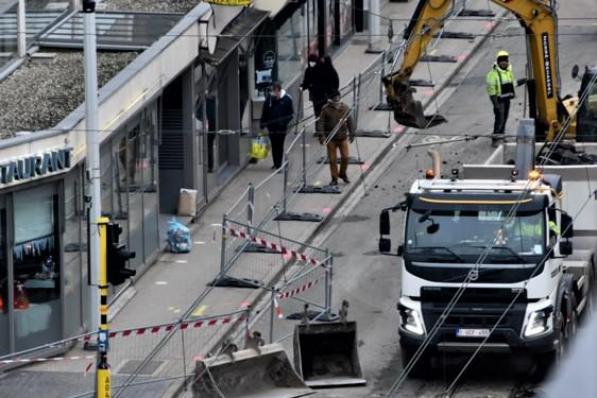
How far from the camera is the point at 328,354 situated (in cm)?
1870

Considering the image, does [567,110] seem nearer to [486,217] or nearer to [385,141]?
[385,141]

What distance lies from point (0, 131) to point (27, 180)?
1948 millimetres

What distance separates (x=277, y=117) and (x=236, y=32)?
86.4 inches

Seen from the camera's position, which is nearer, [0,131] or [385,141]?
[0,131]

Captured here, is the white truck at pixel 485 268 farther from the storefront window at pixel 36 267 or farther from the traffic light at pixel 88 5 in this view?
the storefront window at pixel 36 267

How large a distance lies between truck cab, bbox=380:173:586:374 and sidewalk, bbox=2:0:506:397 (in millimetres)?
3787

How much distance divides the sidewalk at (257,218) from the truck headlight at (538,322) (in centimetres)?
492

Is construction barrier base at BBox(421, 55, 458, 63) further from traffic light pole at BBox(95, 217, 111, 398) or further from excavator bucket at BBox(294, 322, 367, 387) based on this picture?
traffic light pole at BBox(95, 217, 111, 398)

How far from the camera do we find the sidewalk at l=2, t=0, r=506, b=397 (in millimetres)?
21656

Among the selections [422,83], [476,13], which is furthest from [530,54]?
[476,13]

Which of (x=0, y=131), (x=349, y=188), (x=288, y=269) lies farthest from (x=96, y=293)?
(x=349, y=188)

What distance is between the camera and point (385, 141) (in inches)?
1215

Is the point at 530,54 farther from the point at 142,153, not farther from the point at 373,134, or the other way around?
the point at 142,153

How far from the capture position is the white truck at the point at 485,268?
687 inches
